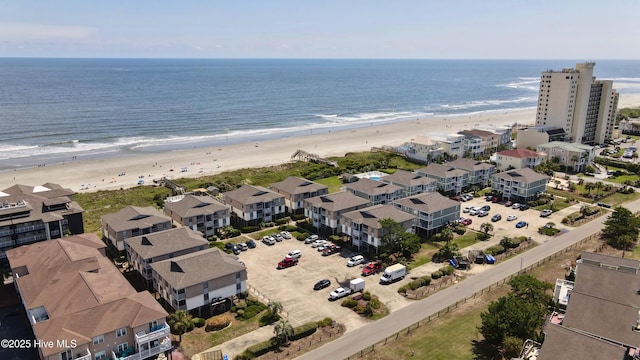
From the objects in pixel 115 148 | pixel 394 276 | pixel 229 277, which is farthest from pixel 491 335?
pixel 115 148

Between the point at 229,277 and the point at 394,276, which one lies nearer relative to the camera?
the point at 229,277

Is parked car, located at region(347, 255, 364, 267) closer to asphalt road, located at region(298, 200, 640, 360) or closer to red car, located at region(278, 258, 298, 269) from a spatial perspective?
red car, located at region(278, 258, 298, 269)

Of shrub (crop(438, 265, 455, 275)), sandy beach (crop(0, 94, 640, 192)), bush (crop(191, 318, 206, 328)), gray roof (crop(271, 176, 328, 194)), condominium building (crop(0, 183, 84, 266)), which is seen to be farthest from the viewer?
sandy beach (crop(0, 94, 640, 192))

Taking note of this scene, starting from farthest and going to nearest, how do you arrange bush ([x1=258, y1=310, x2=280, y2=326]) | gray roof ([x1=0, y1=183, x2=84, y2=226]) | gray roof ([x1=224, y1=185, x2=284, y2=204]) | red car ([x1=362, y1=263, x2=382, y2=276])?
gray roof ([x1=224, y1=185, x2=284, y2=204]), red car ([x1=362, y1=263, x2=382, y2=276]), gray roof ([x1=0, y1=183, x2=84, y2=226]), bush ([x1=258, y1=310, x2=280, y2=326])

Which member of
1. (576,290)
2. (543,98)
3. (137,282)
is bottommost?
(137,282)

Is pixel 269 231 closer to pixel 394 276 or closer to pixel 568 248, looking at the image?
pixel 394 276

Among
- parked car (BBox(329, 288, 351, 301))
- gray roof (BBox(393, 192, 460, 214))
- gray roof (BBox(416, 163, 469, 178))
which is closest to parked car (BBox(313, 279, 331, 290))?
parked car (BBox(329, 288, 351, 301))
